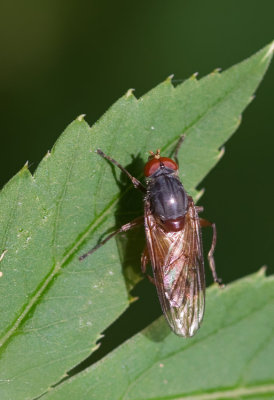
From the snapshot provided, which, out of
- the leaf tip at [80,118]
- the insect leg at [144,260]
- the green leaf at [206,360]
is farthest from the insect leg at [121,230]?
the leaf tip at [80,118]

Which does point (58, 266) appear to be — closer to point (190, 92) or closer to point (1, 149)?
point (190, 92)

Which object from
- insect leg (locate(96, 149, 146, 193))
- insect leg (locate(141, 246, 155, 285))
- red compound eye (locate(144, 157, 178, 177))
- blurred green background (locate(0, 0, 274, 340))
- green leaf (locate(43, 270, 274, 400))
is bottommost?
green leaf (locate(43, 270, 274, 400))

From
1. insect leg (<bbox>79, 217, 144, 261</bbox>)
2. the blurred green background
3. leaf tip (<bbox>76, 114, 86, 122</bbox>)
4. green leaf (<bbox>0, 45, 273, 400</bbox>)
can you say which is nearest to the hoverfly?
insect leg (<bbox>79, 217, 144, 261</bbox>)

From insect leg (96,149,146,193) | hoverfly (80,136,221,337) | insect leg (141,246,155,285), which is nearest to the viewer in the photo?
insect leg (96,149,146,193)

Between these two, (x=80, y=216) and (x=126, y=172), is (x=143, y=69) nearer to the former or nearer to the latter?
(x=126, y=172)

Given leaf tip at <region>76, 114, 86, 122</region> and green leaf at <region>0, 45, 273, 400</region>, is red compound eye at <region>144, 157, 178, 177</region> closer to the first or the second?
green leaf at <region>0, 45, 273, 400</region>
